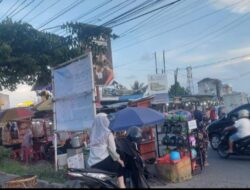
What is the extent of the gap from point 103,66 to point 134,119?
7.24m

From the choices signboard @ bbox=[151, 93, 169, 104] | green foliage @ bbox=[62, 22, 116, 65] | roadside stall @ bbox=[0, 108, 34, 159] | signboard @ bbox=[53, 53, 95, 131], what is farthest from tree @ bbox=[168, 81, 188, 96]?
signboard @ bbox=[53, 53, 95, 131]

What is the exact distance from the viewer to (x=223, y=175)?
431 inches

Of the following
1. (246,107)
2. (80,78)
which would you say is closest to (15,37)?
(80,78)

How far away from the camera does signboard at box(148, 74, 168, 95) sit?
21641 mm

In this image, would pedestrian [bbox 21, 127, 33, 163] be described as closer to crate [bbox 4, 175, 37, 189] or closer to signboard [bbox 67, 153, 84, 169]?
signboard [bbox 67, 153, 84, 169]

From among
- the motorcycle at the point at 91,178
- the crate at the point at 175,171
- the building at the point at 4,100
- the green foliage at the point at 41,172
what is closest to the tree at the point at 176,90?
the building at the point at 4,100

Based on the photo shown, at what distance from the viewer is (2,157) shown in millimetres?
15422

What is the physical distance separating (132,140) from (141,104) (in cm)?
548

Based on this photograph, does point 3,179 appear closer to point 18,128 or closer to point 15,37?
point 15,37

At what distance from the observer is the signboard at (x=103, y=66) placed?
52.4 ft

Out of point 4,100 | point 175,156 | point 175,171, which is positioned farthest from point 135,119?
point 4,100

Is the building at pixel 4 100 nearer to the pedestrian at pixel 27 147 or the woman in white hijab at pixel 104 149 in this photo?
the pedestrian at pixel 27 147

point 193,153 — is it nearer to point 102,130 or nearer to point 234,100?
point 102,130

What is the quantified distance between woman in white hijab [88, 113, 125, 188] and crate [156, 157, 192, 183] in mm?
2582
